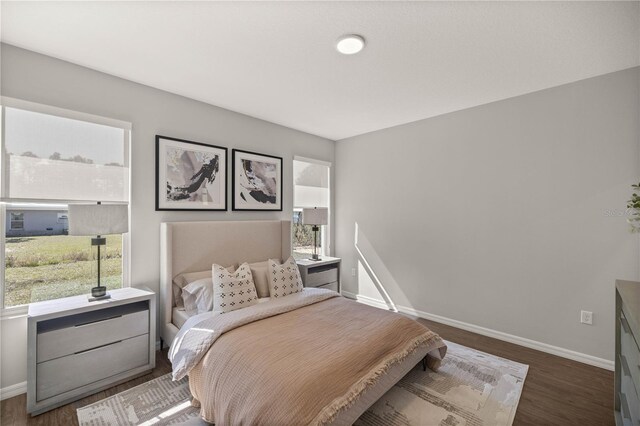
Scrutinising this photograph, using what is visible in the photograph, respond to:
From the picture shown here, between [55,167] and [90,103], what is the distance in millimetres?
625

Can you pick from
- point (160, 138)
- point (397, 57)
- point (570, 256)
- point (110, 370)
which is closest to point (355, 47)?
point (397, 57)

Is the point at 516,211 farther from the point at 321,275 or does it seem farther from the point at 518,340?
the point at 321,275

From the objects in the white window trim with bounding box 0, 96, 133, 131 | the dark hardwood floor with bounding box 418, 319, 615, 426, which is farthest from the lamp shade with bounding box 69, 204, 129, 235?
the dark hardwood floor with bounding box 418, 319, 615, 426

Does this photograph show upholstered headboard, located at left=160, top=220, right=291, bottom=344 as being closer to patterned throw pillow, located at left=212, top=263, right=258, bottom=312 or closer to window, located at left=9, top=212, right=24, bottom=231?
patterned throw pillow, located at left=212, top=263, right=258, bottom=312

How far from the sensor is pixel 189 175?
10.3 feet

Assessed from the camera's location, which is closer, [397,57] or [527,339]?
[397,57]

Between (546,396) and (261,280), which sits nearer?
(546,396)

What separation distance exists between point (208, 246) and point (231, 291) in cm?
76

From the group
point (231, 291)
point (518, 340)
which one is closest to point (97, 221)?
point (231, 291)

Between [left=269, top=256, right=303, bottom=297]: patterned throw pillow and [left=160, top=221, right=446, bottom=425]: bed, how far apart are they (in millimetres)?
142

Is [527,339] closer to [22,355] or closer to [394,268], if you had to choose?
[394,268]

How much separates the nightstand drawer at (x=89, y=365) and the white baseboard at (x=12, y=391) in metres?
0.45

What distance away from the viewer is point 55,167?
2381 millimetres

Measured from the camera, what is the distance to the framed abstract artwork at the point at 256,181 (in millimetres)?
3564
